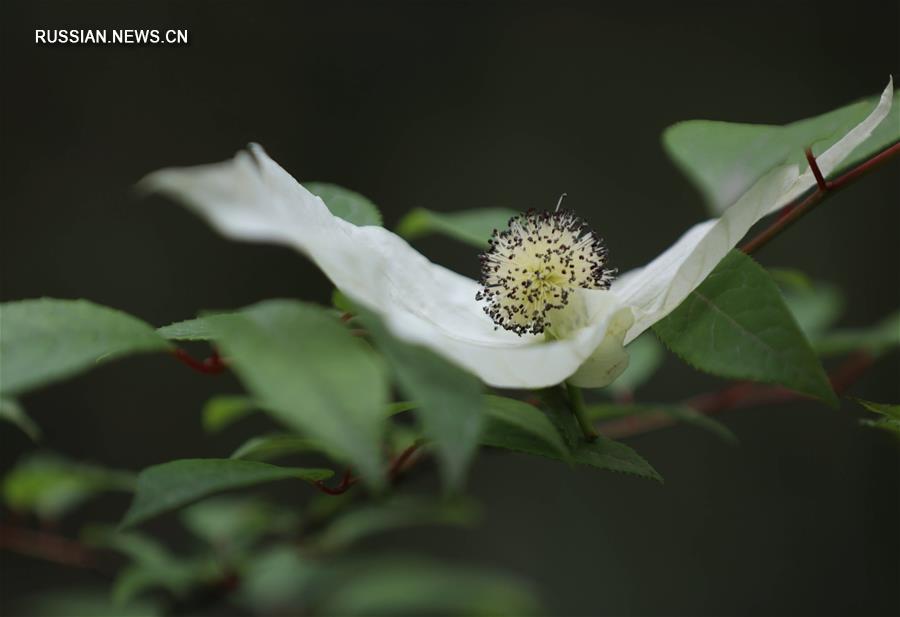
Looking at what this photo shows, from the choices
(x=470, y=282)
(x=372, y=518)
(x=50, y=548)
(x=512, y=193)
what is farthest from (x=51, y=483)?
(x=512, y=193)

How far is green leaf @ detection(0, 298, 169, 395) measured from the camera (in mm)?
273

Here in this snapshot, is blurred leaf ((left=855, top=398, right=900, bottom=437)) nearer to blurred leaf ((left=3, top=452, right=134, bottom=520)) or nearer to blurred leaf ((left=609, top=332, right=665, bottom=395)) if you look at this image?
blurred leaf ((left=609, top=332, right=665, bottom=395))

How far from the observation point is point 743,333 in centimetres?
34

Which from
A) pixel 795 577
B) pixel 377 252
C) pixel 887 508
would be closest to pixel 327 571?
pixel 377 252

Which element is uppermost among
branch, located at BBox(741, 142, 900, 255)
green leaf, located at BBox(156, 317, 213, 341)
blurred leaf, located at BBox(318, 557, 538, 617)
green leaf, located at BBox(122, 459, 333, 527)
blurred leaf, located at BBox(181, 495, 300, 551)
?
branch, located at BBox(741, 142, 900, 255)

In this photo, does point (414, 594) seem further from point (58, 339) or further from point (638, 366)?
point (58, 339)

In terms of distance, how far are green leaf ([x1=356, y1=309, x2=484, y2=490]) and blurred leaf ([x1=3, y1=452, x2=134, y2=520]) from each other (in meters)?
0.60

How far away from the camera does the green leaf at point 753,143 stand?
45 centimetres

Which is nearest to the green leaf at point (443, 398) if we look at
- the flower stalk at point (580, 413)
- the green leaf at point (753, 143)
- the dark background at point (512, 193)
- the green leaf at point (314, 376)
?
the green leaf at point (314, 376)

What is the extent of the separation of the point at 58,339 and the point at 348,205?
0.23m

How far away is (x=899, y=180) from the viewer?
1.94m

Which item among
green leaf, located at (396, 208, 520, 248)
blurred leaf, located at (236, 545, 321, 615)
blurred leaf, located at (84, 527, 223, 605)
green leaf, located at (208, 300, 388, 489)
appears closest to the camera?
green leaf, located at (208, 300, 388, 489)

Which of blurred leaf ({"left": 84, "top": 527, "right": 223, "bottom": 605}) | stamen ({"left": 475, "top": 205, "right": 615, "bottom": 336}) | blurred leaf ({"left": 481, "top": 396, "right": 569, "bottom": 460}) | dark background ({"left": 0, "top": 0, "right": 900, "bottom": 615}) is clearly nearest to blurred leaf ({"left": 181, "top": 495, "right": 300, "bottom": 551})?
blurred leaf ({"left": 84, "top": 527, "right": 223, "bottom": 605})

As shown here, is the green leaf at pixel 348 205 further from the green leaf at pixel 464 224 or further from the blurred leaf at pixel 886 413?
the blurred leaf at pixel 886 413
